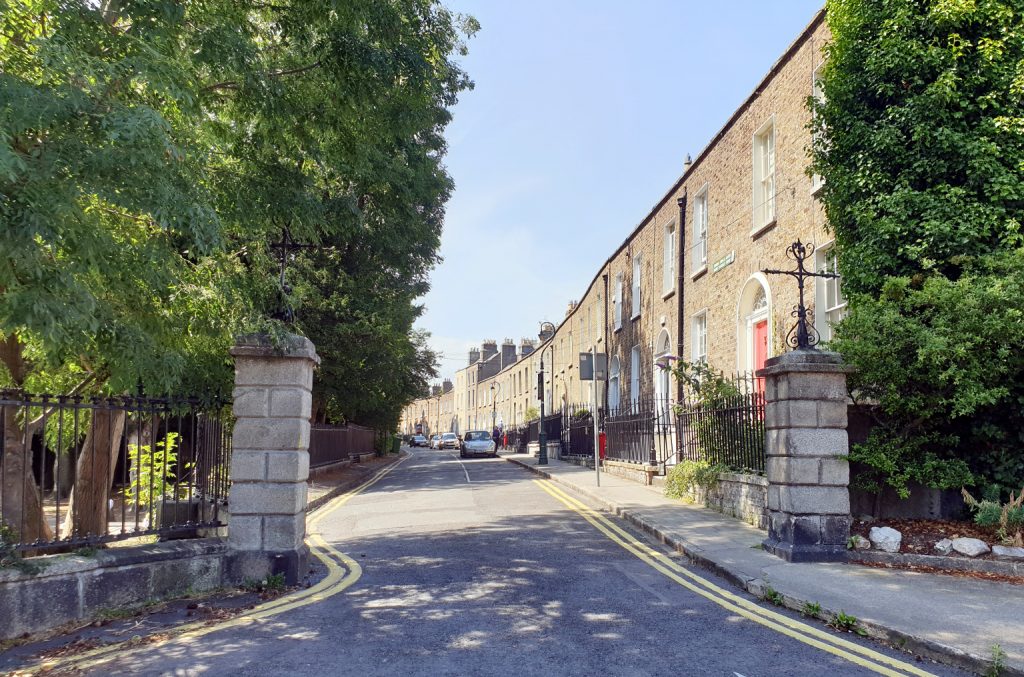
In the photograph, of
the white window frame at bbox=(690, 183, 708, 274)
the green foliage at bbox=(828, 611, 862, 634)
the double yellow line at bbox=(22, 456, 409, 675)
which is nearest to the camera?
the double yellow line at bbox=(22, 456, 409, 675)

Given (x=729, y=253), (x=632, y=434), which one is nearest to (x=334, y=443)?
(x=632, y=434)

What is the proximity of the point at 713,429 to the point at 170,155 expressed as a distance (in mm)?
9717

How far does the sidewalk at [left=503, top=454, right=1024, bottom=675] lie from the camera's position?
195 inches

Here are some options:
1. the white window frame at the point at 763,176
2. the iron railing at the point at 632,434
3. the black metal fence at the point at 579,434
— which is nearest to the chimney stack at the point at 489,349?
the black metal fence at the point at 579,434

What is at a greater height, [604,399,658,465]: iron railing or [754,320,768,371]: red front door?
[754,320,768,371]: red front door

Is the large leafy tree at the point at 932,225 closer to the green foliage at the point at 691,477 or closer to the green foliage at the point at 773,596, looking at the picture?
the green foliage at the point at 773,596

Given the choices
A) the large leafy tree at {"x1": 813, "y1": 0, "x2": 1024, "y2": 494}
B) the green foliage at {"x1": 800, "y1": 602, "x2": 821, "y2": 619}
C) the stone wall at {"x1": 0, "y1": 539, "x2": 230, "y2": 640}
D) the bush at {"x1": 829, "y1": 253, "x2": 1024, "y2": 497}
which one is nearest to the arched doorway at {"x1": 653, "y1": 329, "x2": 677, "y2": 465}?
the large leafy tree at {"x1": 813, "y1": 0, "x2": 1024, "y2": 494}

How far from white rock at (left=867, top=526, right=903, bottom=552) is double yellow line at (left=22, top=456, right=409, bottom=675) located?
565 centimetres

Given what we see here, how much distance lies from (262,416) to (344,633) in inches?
110

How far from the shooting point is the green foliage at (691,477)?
1198cm

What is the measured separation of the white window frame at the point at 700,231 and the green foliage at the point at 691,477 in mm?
7240

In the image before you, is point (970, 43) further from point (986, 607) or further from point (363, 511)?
point (363, 511)

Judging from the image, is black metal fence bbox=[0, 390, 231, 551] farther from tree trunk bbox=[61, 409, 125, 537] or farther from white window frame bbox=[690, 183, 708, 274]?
white window frame bbox=[690, 183, 708, 274]

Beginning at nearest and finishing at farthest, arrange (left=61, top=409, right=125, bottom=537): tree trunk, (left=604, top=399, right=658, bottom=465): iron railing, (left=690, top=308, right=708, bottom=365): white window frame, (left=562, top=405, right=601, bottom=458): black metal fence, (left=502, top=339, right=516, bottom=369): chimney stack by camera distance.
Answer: (left=61, top=409, right=125, bottom=537): tree trunk → (left=604, top=399, right=658, bottom=465): iron railing → (left=690, top=308, right=708, bottom=365): white window frame → (left=562, top=405, right=601, bottom=458): black metal fence → (left=502, top=339, right=516, bottom=369): chimney stack
